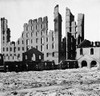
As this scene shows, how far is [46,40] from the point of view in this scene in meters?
49.2

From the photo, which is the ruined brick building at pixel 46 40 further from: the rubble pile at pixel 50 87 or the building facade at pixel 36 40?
the rubble pile at pixel 50 87

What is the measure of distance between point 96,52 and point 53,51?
9949 mm

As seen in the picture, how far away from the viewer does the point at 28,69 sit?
37.4 meters

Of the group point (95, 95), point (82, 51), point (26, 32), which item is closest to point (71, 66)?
point (82, 51)

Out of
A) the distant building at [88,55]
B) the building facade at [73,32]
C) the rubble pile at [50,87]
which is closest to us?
the rubble pile at [50,87]

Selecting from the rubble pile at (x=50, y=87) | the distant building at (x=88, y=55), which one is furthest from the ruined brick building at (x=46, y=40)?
the rubble pile at (x=50, y=87)

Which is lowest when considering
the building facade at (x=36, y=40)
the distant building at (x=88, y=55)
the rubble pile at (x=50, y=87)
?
the rubble pile at (x=50, y=87)

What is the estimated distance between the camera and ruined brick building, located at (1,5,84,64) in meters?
46.5

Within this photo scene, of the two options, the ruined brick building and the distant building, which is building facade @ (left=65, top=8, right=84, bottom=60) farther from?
the distant building

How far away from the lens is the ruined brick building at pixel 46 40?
→ 46.5m

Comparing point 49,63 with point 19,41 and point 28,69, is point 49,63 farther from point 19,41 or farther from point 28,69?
point 19,41

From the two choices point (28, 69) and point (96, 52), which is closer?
point (28, 69)

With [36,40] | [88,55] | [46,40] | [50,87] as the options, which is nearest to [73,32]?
[46,40]

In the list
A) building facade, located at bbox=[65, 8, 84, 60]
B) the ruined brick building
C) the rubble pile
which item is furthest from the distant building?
the rubble pile
